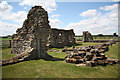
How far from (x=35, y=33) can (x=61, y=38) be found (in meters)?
18.5

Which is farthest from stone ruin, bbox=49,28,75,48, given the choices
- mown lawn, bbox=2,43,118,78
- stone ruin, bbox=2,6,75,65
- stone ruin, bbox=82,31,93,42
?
mown lawn, bbox=2,43,118,78

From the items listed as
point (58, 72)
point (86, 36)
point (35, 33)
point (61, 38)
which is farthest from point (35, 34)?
point (86, 36)

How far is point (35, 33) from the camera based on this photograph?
1097 centimetres

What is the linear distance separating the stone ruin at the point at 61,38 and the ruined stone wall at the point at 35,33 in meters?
12.7

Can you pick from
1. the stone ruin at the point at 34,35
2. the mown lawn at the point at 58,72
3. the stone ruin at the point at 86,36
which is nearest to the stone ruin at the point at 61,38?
the stone ruin at the point at 86,36

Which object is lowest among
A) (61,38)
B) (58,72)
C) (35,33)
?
(58,72)

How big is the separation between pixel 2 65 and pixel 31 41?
404 cm

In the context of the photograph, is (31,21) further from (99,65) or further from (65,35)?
(65,35)

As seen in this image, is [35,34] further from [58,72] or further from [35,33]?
[58,72]

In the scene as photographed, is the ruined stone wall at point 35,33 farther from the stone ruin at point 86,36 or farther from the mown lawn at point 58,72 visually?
the stone ruin at point 86,36

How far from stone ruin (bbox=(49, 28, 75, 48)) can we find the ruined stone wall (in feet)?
41.8

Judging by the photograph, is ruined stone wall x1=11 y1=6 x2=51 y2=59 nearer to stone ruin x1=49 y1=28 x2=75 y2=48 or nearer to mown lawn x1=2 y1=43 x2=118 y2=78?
mown lawn x1=2 y1=43 x2=118 y2=78

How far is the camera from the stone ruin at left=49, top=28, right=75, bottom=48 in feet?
81.2

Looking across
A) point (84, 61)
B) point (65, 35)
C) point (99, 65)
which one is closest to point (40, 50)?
point (84, 61)
